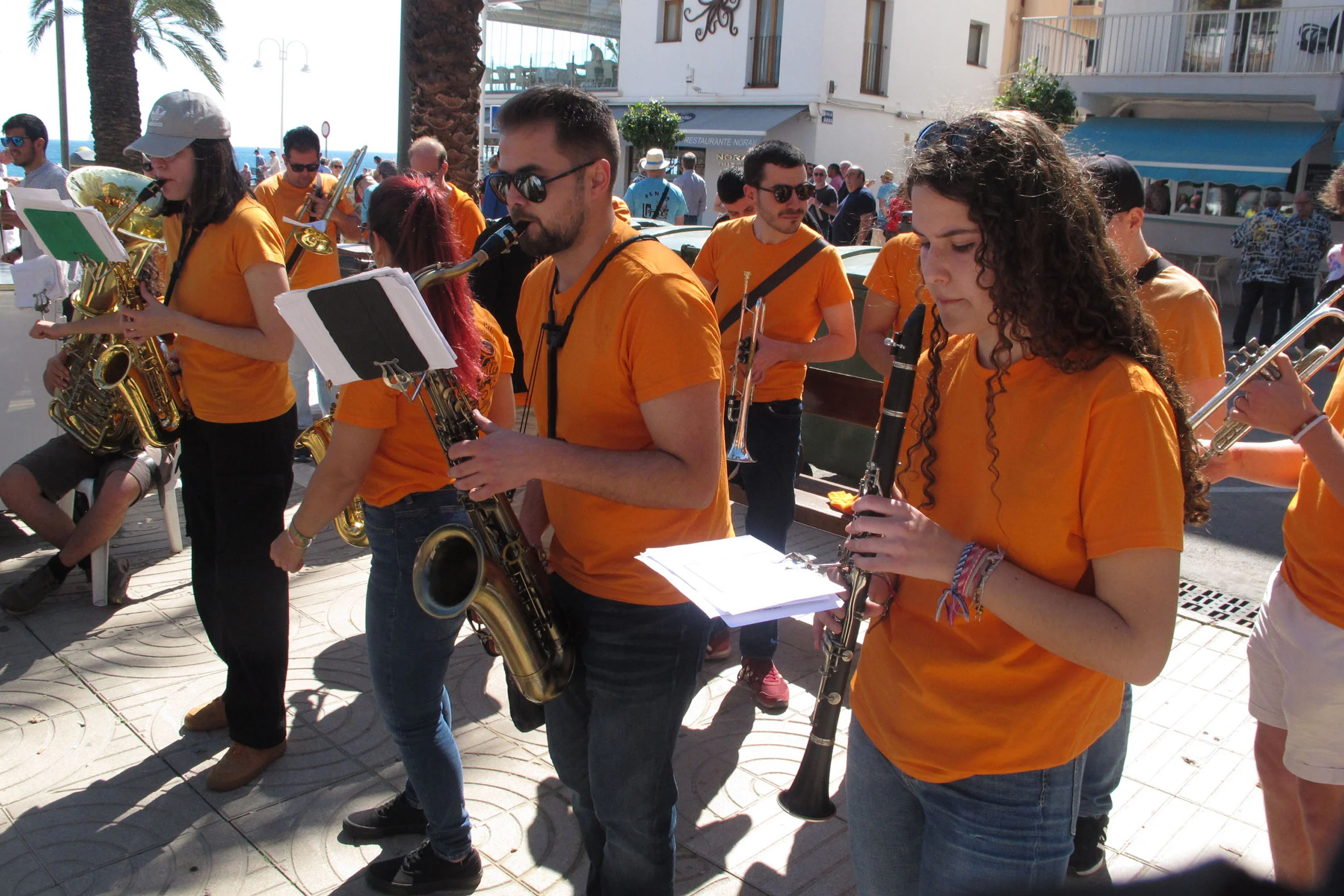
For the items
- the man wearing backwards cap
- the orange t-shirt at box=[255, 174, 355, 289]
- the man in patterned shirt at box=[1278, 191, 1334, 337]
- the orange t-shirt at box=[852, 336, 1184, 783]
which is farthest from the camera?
the man in patterned shirt at box=[1278, 191, 1334, 337]

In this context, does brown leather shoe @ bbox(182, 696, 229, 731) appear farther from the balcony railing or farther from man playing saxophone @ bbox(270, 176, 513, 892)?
the balcony railing

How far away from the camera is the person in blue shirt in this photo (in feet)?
33.5

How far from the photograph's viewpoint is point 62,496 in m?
4.79

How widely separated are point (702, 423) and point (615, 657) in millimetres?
527

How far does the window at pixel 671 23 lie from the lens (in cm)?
3088

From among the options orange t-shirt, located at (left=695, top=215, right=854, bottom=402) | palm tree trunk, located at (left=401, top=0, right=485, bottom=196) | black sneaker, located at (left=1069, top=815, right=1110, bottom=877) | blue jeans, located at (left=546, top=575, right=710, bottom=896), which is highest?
palm tree trunk, located at (left=401, top=0, right=485, bottom=196)

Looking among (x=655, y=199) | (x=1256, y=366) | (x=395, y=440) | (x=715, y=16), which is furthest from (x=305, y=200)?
(x=715, y=16)

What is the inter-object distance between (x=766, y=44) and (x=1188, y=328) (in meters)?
28.4

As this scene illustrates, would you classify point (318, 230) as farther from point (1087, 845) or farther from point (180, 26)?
point (180, 26)

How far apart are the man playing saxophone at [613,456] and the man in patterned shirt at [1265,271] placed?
11.6 m

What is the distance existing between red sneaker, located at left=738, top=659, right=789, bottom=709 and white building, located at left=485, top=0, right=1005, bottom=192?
962 inches

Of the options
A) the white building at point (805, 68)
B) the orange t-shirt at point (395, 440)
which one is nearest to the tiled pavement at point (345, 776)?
the orange t-shirt at point (395, 440)

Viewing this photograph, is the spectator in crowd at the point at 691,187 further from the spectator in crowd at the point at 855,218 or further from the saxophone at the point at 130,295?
the saxophone at the point at 130,295

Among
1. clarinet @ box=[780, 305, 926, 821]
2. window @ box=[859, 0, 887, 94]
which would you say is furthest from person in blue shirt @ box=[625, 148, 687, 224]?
window @ box=[859, 0, 887, 94]
